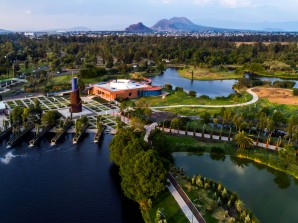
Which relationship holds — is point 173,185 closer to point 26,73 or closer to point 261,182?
point 261,182

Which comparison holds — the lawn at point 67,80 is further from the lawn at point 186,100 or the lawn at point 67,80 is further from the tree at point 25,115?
the tree at point 25,115

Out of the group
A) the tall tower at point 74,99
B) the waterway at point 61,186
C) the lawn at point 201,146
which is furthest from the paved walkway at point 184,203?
the tall tower at point 74,99

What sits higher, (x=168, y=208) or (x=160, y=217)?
(x=160, y=217)

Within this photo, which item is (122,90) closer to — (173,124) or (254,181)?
(173,124)

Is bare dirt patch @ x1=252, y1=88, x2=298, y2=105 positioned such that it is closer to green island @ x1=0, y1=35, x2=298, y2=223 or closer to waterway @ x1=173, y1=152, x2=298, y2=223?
green island @ x1=0, y1=35, x2=298, y2=223

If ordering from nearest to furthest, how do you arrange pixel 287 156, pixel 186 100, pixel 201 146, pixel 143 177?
pixel 143 177, pixel 287 156, pixel 201 146, pixel 186 100

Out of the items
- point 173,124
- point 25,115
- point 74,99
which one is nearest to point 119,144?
point 173,124

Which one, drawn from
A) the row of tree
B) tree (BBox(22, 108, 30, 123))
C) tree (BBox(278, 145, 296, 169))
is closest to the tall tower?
tree (BBox(22, 108, 30, 123))
